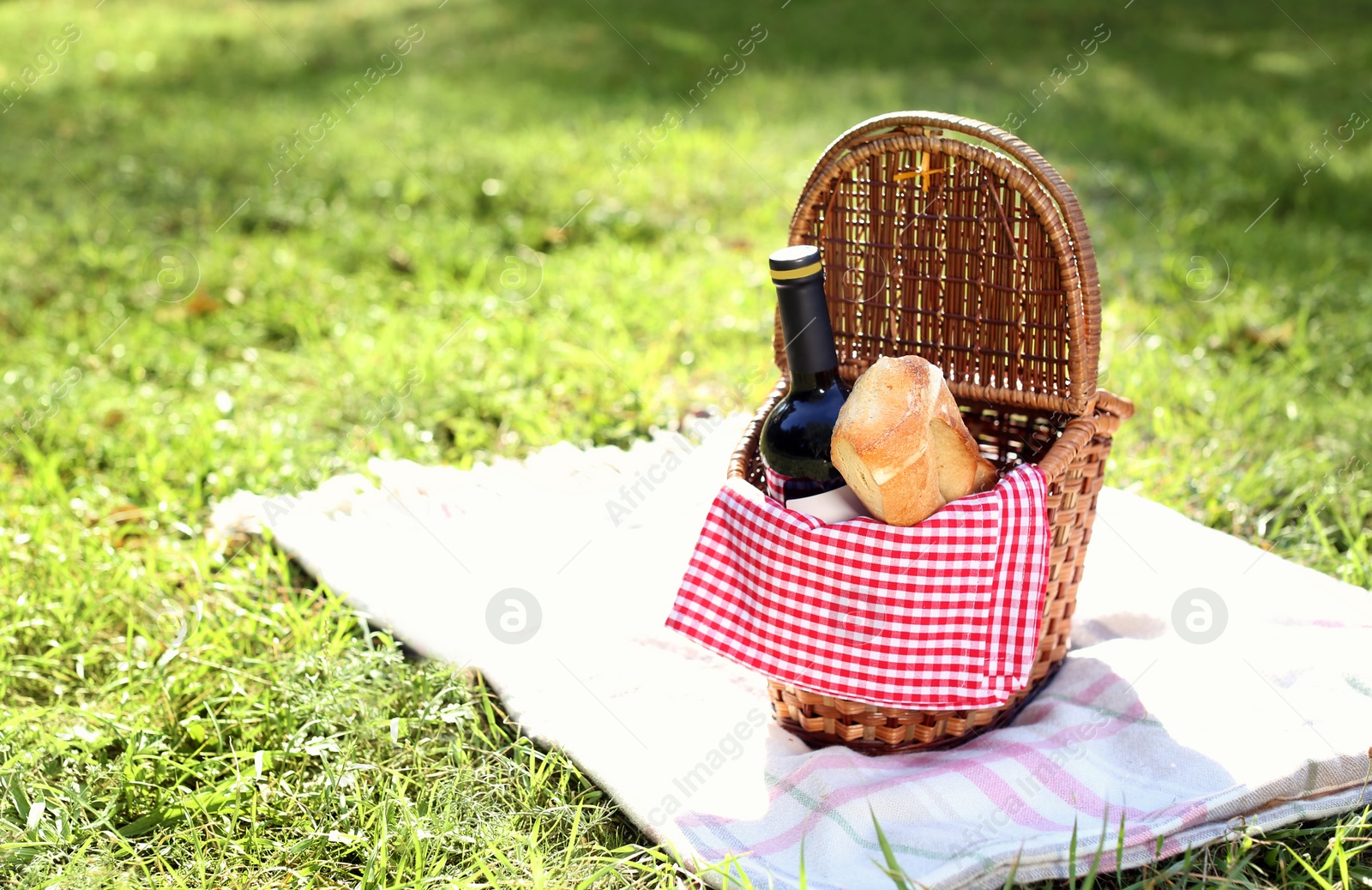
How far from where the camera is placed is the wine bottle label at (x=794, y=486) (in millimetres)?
2014

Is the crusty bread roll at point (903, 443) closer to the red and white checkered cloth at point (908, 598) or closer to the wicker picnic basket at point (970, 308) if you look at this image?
the red and white checkered cloth at point (908, 598)

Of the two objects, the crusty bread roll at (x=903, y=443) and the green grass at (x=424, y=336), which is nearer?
the crusty bread roll at (x=903, y=443)

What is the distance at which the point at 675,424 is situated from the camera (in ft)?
10.7

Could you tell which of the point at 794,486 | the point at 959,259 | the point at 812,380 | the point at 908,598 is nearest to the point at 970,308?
the point at 959,259

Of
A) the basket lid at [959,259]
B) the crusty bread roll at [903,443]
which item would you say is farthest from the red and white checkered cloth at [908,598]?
the basket lid at [959,259]

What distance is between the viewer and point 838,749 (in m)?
1.99

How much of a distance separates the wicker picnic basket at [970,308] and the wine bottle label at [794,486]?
82mm

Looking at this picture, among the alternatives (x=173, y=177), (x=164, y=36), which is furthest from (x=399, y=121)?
(x=164, y=36)

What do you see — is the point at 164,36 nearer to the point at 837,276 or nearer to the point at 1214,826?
the point at 837,276

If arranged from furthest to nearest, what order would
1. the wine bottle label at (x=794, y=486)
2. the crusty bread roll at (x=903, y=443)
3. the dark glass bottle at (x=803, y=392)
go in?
the wine bottle label at (x=794, y=486) < the dark glass bottle at (x=803, y=392) < the crusty bread roll at (x=903, y=443)

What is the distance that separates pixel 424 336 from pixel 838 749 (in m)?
2.41

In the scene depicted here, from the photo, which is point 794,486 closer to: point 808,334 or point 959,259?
point 808,334

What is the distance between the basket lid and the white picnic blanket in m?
0.59

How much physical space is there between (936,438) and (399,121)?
4944 millimetres
